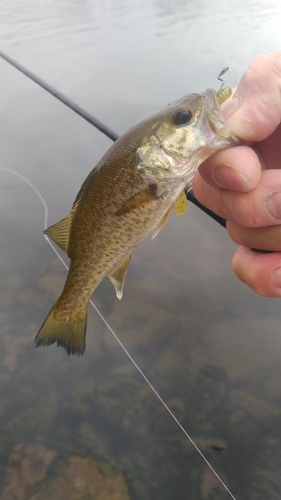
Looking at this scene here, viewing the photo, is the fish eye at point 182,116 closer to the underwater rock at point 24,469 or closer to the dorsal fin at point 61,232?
the dorsal fin at point 61,232

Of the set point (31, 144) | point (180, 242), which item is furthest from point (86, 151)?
point (180, 242)

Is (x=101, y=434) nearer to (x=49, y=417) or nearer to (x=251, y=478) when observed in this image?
(x=49, y=417)

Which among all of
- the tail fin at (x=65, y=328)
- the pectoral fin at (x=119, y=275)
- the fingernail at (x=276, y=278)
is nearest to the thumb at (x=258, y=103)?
the fingernail at (x=276, y=278)

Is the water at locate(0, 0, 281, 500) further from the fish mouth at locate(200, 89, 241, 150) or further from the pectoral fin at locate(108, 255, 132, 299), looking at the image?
the pectoral fin at locate(108, 255, 132, 299)

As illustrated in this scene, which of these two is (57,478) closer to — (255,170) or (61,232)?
(61,232)

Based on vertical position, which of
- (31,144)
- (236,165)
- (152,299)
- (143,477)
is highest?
(236,165)

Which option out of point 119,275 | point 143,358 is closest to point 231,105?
point 119,275
